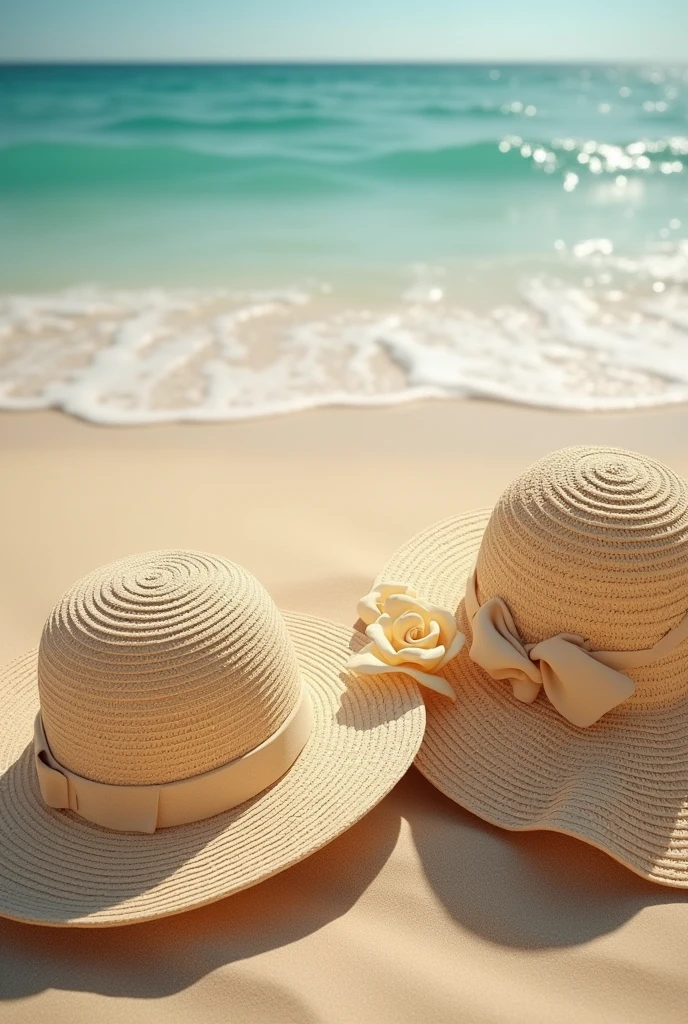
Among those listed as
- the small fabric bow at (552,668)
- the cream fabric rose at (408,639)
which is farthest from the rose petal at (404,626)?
the small fabric bow at (552,668)

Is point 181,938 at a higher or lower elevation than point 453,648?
lower

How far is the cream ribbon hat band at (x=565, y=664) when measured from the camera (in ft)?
6.59

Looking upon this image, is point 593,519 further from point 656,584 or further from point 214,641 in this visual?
point 214,641

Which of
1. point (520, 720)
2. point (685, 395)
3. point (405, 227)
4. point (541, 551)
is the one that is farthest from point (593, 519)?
point (405, 227)

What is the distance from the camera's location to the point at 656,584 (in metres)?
1.99

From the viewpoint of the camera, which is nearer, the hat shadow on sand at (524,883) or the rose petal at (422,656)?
the hat shadow on sand at (524,883)

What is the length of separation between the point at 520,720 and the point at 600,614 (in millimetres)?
333

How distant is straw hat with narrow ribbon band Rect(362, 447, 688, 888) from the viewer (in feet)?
6.35

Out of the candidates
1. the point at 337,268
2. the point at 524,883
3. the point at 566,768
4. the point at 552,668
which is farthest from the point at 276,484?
the point at 337,268

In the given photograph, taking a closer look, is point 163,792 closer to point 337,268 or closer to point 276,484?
point 276,484

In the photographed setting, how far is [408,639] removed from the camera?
7.36 ft

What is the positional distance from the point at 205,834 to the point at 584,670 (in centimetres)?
89

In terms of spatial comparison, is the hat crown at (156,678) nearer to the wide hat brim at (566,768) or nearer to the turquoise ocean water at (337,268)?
the wide hat brim at (566,768)

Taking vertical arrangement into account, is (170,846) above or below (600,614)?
below
